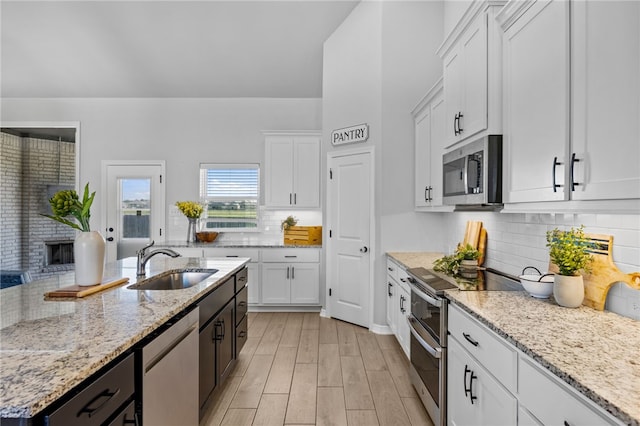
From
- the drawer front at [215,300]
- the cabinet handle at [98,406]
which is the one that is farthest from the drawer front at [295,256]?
the cabinet handle at [98,406]

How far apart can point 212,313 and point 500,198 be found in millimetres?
1889

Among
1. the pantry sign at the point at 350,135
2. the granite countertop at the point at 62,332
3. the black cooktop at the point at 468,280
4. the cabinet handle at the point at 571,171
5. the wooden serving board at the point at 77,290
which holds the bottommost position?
the granite countertop at the point at 62,332

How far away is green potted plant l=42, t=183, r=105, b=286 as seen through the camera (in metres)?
1.83

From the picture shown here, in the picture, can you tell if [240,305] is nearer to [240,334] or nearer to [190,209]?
[240,334]

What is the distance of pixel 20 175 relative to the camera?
6875 mm

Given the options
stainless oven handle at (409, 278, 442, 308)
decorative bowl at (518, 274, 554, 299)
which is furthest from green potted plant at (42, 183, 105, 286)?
decorative bowl at (518, 274, 554, 299)

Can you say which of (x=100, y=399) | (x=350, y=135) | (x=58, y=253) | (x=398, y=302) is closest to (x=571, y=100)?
(x=100, y=399)

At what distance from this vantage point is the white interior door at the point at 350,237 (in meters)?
4.12

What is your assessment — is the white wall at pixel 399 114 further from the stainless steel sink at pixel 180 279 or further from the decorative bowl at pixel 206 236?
the decorative bowl at pixel 206 236

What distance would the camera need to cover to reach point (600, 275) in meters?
1.62

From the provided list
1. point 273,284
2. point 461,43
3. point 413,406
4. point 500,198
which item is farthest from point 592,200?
point 273,284

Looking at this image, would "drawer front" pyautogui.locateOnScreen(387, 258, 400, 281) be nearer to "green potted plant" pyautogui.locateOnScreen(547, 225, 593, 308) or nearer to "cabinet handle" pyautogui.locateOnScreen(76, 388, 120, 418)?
"green potted plant" pyautogui.locateOnScreen(547, 225, 593, 308)

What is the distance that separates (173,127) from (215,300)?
14.3 feet

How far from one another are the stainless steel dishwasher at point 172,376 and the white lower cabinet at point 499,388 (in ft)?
4.55
